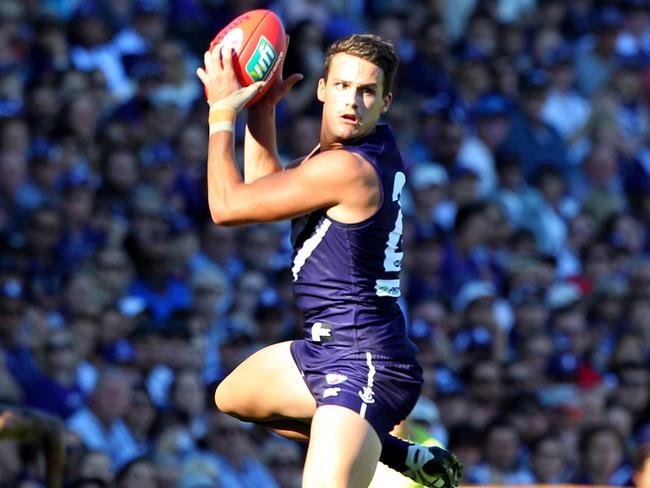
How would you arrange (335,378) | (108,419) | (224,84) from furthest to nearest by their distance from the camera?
1. (108,419)
2. (224,84)
3. (335,378)

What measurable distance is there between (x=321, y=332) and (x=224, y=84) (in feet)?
3.25

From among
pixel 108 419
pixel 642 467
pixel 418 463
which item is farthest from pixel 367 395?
pixel 108 419

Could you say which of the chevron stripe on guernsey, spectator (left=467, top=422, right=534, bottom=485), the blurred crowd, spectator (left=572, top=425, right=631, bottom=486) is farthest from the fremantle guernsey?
spectator (left=572, top=425, right=631, bottom=486)

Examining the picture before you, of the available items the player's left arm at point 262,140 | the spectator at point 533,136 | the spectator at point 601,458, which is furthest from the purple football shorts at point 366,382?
the spectator at point 533,136

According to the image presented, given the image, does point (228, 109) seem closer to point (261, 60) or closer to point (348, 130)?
point (261, 60)

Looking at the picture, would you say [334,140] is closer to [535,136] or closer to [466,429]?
[466,429]

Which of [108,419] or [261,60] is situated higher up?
[261,60]

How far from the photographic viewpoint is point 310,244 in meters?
5.81

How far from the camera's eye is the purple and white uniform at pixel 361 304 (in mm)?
5715

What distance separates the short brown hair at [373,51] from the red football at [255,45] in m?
0.28

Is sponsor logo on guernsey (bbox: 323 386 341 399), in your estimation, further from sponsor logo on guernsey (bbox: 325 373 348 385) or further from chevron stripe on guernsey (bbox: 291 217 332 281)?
chevron stripe on guernsey (bbox: 291 217 332 281)

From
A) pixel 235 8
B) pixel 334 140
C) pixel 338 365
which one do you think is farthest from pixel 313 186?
pixel 235 8

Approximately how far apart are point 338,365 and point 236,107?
1024 millimetres

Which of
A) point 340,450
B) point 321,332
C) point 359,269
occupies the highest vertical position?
point 359,269
